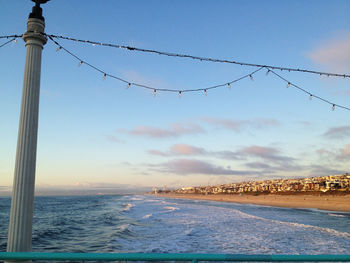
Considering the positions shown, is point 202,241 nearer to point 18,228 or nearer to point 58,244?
point 58,244

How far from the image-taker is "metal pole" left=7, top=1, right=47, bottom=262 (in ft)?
9.92

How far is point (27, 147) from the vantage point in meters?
3.17

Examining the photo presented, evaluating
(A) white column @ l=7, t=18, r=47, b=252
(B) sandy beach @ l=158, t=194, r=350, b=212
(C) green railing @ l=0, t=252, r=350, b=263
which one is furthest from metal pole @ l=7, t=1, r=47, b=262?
(B) sandy beach @ l=158, t=194, r=350, b=212

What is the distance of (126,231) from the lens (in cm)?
1598

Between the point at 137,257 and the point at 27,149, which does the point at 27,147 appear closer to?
the point at 27,149

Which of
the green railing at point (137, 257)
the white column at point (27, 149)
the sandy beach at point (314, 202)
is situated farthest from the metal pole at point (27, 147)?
the sandy beach at point (314, 202)

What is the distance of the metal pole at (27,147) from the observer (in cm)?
302

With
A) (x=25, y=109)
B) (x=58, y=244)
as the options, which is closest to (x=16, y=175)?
(x=25, y=109)

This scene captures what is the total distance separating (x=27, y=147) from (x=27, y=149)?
0.03 meters

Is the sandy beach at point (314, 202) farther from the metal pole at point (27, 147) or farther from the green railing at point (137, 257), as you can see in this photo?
the metal pole at point (27, 147)

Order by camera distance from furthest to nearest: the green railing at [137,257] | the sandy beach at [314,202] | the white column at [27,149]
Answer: the sandy beach at [314,202]
the white column at [27,149]
the green railing at [137,257]

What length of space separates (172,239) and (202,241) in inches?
63.8

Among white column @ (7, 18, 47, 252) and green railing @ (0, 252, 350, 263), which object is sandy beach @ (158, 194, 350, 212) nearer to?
green railing @ (0, 252, 350, 263)

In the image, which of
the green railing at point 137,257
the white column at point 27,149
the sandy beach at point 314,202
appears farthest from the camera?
the sandy beach at point 314,202
